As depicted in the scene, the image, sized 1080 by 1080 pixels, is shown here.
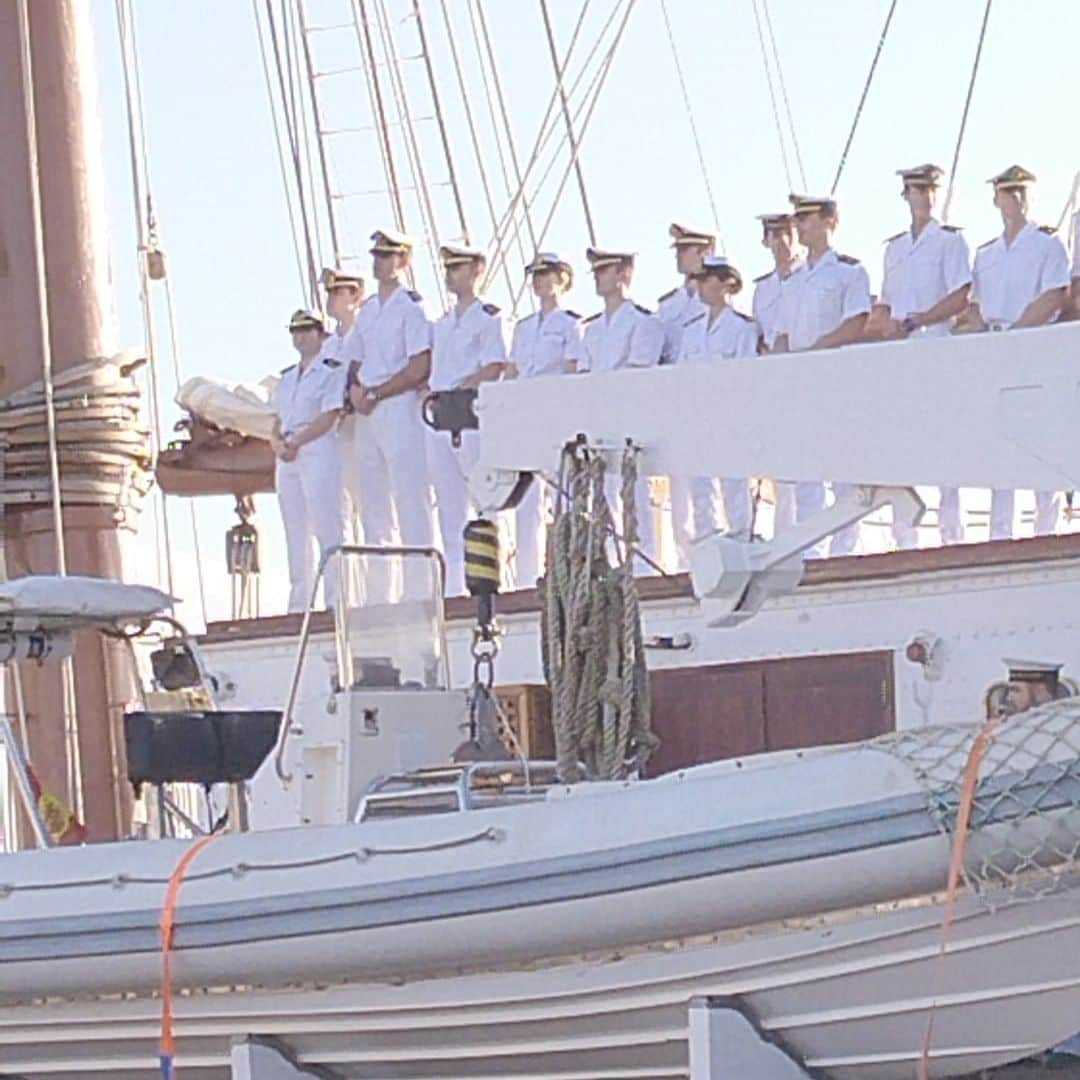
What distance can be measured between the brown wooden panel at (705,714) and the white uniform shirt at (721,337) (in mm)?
1751

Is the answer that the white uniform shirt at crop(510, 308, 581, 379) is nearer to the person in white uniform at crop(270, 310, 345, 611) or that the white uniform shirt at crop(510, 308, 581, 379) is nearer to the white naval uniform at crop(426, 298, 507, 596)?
the white naval uniform at crop(426, 298, 507, 596)

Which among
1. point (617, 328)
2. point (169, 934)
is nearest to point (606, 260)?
point (617, 328)

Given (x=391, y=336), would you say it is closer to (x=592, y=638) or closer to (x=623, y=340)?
(x=623, y=340)

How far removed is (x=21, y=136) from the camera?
12070 mm

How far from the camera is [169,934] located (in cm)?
790

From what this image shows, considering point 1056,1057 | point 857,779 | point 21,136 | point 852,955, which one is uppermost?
point 21,136

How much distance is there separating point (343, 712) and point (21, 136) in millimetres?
3893

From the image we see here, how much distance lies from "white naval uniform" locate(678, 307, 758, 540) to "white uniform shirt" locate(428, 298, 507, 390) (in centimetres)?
87

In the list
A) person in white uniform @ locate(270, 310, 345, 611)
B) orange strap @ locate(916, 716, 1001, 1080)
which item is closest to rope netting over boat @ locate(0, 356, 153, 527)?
person in white uniform @ locate(270, 310, 345, 611)

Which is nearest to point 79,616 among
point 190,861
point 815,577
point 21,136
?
point 190,861

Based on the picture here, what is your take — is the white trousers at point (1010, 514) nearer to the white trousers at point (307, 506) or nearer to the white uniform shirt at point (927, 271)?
the white uniform shirt at point (927, 271)

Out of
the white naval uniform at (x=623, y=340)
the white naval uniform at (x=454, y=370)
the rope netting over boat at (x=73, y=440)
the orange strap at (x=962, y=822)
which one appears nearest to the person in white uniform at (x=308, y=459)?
the white naval uniform at (x=454, y=370)

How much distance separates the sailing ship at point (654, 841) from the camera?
7219 millimetres

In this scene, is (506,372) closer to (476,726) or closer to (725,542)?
(476,726)
